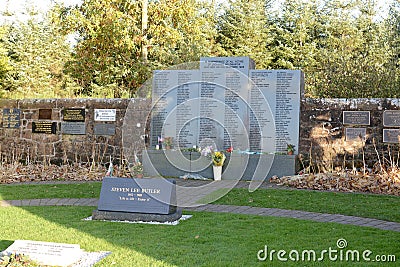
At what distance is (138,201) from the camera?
6438mm

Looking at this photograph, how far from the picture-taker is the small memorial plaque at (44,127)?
503 inches

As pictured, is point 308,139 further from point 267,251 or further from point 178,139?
point 267,251

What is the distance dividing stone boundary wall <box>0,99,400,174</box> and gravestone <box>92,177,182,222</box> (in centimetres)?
517

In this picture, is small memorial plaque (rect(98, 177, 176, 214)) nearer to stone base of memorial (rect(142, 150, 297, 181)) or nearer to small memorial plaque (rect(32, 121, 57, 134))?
stone base of memorial (rect(142, 150, 297, 181))

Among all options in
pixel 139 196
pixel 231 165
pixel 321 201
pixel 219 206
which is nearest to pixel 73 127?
pixel 231 165

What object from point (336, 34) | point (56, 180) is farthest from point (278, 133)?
point (336, 34)

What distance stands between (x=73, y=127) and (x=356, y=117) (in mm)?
6718

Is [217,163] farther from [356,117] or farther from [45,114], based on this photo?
[45,114]

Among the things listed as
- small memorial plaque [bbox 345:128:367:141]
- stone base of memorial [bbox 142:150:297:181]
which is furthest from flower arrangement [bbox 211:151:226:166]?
small memorial plaque [bbox 345:128:367:141]

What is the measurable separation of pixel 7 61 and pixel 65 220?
1407 cm

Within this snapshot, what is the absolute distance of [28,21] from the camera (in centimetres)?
2375

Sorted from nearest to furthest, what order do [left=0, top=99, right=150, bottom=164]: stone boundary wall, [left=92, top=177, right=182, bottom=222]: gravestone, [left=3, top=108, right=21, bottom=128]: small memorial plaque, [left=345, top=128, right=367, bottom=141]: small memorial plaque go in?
1. [left=92, top=177, right=182, bottom=222]: gravestone
2. [left=345, top=128, right=367, bottom=141]: small memorial plaque
3. [left=0, top=99, right=150, bottom=164]: stone boundary wall
4. [left=3, top=108, right=21, bottom=128]: small memorial plaque

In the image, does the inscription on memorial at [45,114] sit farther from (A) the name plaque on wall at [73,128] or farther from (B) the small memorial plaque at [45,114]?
(A) the name plaque on wall at [73,128]

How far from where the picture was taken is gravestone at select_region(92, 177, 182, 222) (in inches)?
250
